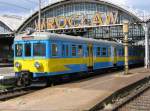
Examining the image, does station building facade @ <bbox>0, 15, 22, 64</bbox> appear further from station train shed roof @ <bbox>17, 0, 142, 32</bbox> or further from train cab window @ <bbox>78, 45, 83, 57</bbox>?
train cab window @ <bbox>78, 45, 83, 57</bbox>

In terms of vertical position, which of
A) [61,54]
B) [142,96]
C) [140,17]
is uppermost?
[140,17]

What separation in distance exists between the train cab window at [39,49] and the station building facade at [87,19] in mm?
34475

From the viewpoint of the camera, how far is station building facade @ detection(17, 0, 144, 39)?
56.4 m

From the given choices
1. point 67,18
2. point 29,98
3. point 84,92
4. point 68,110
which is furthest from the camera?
point 67,18

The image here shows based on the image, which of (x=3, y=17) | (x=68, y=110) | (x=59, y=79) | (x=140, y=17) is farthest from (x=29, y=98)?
(x=3, y=17)

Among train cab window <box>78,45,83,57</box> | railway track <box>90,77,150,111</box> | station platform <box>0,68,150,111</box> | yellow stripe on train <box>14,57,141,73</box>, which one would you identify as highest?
train cab window <box>78,45,83,57</box>

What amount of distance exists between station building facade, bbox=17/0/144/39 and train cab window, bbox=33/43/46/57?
3447 cm

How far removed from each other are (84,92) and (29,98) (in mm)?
2519

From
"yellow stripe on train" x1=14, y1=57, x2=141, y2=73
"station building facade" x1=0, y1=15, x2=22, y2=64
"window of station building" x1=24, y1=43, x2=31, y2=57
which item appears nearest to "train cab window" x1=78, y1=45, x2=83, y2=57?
"yellow stripe on train" x1=14, y1=57, x2=141, y2=73

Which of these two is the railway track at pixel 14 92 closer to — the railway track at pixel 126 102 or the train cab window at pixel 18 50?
the train cab window at pixel 18 50

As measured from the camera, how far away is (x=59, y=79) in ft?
71.9

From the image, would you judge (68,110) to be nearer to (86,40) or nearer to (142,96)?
(142,96)

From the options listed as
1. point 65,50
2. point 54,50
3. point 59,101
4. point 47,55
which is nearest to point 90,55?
point 65,50

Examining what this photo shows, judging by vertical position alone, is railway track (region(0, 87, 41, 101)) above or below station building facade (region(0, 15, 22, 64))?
below
